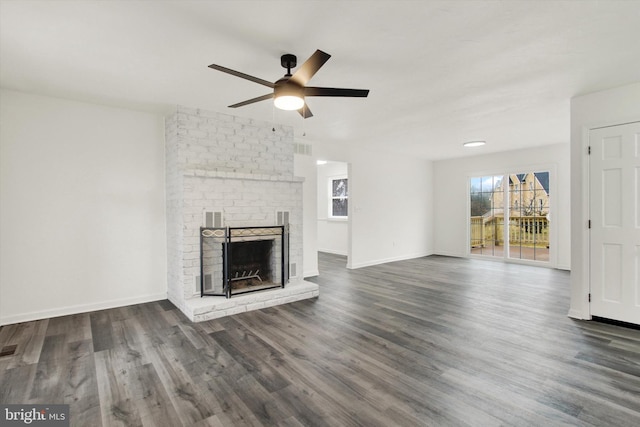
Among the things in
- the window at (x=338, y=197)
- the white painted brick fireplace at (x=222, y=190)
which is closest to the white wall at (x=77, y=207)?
the white painted brick fireplace at (x=222, y=190)

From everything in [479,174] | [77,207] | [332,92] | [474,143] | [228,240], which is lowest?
[228,240]

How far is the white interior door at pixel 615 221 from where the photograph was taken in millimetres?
3301

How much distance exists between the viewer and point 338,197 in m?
8.86

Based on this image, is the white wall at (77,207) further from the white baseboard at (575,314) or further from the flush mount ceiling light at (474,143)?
the flush mount ceiling light at (474,143)

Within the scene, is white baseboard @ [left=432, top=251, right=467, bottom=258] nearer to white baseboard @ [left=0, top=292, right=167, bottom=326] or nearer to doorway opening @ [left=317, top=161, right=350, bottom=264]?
doorway opening @ [left=317, top=161, right=350, bottom=264]

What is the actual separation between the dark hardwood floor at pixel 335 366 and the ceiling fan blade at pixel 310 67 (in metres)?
2.32

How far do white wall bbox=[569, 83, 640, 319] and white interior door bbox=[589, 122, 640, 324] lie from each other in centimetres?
6

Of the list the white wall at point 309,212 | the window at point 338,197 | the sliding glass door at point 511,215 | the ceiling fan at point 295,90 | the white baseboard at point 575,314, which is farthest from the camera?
the window at point 338,197

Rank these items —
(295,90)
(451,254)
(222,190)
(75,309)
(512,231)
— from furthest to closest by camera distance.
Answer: (451,254), (512,231), (222,190), (75,309), (295,90)

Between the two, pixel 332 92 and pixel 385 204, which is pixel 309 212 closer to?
pixel 385 204

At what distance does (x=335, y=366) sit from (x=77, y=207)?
3.69m

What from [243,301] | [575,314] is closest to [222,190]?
[243,301]

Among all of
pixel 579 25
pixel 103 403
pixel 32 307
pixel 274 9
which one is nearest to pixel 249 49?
pixel 274 9

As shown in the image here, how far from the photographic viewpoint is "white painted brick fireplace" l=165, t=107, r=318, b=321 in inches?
154
